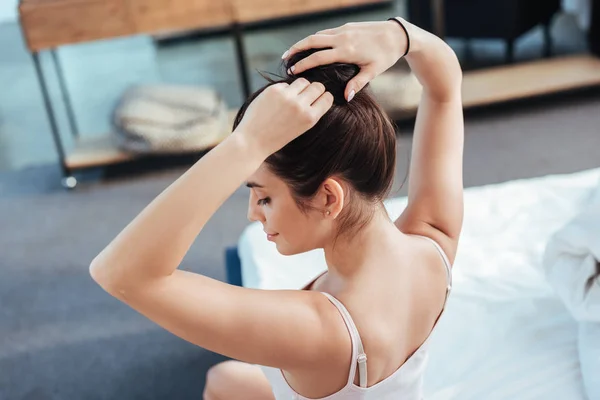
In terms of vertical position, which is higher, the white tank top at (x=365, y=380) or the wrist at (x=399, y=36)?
the wrist at (x=399, y=36)

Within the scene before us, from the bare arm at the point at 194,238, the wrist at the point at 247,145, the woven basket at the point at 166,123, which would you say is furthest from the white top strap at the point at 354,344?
the woven basket at the point at 166,123

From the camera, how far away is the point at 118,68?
4.45m

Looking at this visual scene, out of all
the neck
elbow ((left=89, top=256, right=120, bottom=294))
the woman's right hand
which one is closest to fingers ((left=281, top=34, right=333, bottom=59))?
Answer: the woman's right hand

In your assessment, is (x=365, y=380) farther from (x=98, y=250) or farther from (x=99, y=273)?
(x=98, y=250)

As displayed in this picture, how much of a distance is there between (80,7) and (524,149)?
5.76ft

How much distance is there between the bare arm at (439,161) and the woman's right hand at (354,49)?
156mm

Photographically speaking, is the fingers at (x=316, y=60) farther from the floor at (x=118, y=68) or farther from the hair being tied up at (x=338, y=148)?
the floor at (x=118, y=68)

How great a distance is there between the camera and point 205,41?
190 inches

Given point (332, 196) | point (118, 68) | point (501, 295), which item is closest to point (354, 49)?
point (332, 196)

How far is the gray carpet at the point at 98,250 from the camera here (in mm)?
1808

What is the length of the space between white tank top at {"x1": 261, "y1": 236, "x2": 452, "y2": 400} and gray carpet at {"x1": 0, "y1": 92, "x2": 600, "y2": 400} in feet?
2.57

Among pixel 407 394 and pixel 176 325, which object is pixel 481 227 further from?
pixel 176 325

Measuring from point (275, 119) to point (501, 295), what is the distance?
2.76 feet

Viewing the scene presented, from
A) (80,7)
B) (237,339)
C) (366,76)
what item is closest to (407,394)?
(237,339)
